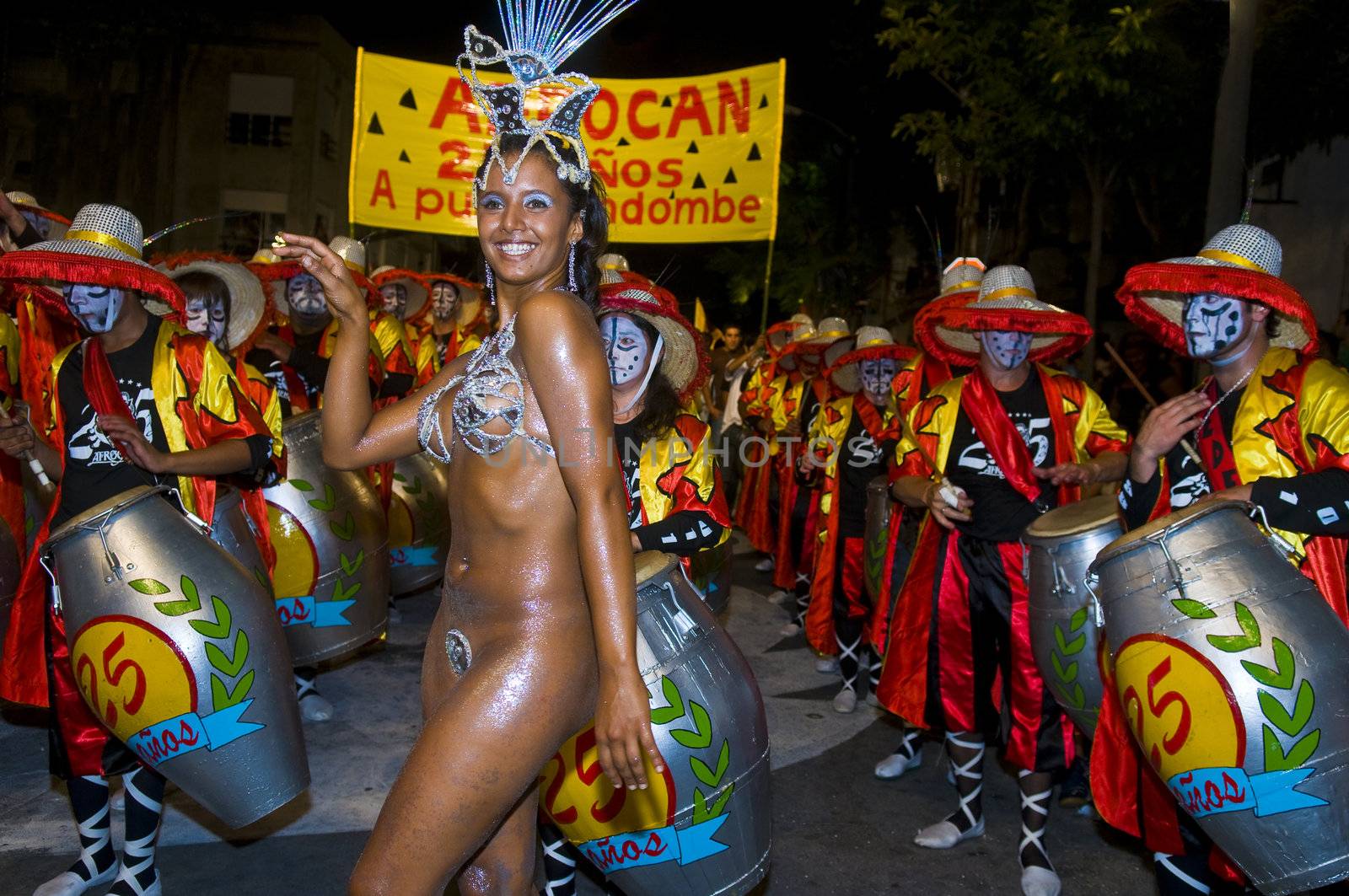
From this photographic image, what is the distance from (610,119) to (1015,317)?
530cm

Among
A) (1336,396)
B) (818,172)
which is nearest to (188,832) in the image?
(1336,396)

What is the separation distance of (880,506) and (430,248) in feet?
93.8

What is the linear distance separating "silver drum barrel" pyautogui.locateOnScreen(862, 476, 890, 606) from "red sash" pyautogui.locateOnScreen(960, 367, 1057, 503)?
0.97 meters

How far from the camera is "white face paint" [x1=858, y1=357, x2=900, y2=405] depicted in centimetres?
685

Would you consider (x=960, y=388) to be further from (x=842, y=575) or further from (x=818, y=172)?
(x=818, y=172)

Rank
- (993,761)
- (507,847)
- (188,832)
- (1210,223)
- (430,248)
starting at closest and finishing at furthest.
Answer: (507,847)
(188,832)
(993,761)
(1210,223)
(430,248)

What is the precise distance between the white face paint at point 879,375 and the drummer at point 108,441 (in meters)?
3.81

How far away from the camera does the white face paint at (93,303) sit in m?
3.66

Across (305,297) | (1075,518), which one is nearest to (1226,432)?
(1075,518)

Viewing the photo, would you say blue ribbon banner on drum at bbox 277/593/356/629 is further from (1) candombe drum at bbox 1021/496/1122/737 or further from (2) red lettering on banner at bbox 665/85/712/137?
(2) red lettering on banner at bbox 665/85/712/137

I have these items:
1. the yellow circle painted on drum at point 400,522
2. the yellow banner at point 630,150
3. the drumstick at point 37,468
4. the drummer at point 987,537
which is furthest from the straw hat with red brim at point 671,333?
the yellow banner at point 630,150

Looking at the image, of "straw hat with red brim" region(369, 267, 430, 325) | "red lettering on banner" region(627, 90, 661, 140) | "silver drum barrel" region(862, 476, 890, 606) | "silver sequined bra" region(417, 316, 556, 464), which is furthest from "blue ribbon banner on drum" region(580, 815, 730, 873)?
"red lettering on banner" region(627, 90, 661, 140)

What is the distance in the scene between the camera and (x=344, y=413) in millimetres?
2508

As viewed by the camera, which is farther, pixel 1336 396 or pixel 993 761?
pixel 993 761
